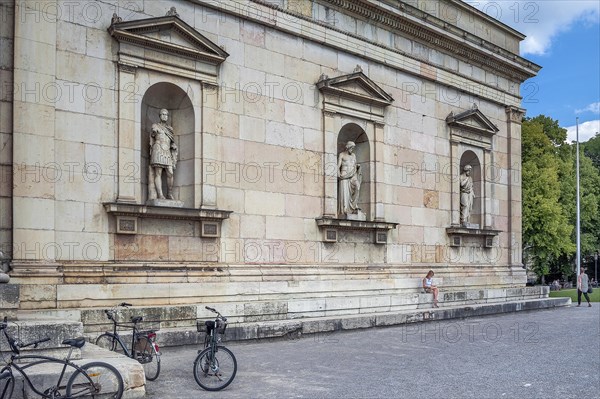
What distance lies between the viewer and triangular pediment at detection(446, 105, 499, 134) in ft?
80.9

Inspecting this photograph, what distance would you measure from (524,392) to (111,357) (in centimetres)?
635

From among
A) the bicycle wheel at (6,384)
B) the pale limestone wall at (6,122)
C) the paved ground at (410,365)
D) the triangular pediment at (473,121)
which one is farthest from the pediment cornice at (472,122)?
the bicycle wheel at (6,384)

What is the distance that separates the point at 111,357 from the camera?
386 inches

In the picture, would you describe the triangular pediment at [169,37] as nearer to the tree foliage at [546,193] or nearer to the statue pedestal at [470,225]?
the statue pedestal at [470,225]

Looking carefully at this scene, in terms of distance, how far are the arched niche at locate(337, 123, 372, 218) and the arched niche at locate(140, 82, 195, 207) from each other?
5986 millimetres

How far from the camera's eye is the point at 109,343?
11789 mm

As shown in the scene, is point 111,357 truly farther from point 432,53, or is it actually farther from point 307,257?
point 432,53

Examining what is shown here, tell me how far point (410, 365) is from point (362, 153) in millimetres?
10166

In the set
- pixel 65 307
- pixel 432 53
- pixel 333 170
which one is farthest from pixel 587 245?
pixel 65 307

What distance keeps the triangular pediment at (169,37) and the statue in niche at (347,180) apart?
212 inches

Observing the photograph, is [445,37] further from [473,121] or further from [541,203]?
[541,203]

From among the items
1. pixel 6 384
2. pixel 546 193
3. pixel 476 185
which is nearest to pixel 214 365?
pixel 6 384

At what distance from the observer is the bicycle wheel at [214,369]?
10.3 m

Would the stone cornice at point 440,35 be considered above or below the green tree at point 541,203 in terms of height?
above
